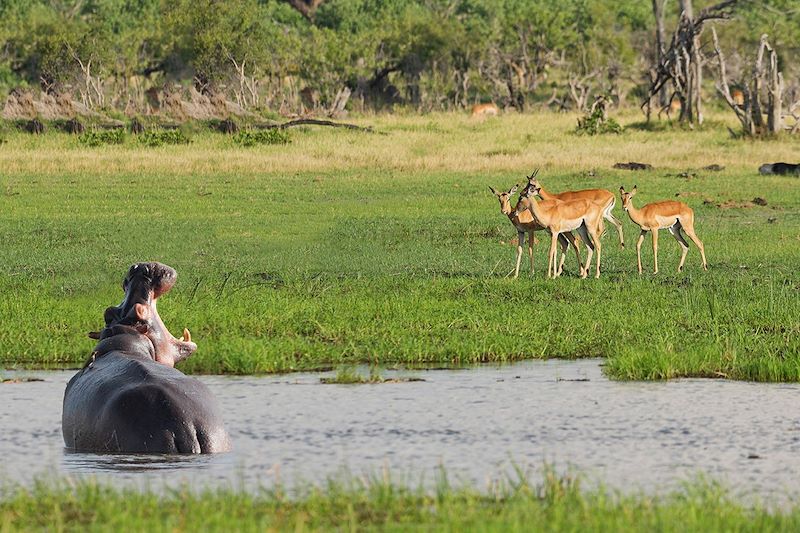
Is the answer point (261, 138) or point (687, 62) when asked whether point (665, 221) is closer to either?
point (261, 138)

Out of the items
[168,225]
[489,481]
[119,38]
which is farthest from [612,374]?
[119,38]

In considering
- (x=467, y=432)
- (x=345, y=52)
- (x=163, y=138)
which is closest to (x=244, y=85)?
(x=345, y=52)

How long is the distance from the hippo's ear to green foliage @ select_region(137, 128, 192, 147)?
89.2 ft

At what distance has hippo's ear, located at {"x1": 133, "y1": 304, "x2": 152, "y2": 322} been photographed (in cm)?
835

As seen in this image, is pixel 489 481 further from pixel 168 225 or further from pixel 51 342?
pixel 168 225

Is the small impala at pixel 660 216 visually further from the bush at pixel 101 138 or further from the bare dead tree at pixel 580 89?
the bare dead tree at pixel 580 89

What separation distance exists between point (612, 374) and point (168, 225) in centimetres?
1251

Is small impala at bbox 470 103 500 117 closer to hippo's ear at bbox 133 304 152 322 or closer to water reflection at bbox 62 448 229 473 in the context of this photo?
hippo's ear at bbox 133 304 152 322

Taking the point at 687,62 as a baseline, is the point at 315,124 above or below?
below

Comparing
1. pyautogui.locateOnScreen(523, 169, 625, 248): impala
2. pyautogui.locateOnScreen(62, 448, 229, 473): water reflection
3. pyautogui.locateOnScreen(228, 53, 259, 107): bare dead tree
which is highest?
pyautogui.locateOnScreen(228, 53, 259, 107): bare dead tree

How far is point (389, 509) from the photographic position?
6.30 meters

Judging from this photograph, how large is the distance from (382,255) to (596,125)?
70.6 ft

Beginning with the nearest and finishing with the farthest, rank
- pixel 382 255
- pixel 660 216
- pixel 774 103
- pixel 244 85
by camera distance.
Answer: pixel 660 216 < pixel 382 255 < pixel 774 103 < pixel 244 85

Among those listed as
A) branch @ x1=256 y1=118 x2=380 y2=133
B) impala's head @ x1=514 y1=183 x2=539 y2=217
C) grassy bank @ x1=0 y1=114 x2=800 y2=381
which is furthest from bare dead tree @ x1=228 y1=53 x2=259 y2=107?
impala's head @ x1=514 y1=183 x2=539 y2=217
